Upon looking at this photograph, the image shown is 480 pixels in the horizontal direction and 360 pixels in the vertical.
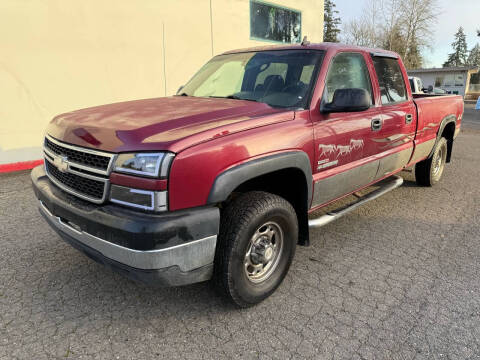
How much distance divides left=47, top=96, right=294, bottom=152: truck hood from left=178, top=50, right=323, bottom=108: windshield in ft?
0.83

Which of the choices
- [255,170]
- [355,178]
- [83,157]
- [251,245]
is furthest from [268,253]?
[83,157]

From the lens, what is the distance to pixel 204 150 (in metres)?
2.12

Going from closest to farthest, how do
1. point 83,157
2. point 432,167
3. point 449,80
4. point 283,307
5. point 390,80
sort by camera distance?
point 83,157 < point 283,307 < point 390,80 < point 432,167 < point 449,80

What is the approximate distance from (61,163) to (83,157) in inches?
10.8

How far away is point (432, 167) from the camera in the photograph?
5.43m

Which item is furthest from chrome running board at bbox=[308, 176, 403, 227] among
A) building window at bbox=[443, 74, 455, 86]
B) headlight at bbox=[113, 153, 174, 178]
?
building window at bbox=[443, 74, 455, 86]

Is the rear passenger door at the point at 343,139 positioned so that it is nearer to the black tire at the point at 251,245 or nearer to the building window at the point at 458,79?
the black tire at the point at 251,245

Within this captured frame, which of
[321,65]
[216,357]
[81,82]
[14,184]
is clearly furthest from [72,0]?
[216,357]

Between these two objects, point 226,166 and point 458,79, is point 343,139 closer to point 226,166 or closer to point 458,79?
point 226,166

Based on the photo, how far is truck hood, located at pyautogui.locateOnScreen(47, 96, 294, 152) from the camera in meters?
2.11

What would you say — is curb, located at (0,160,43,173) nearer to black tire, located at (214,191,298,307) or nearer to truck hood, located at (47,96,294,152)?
truck hood, located at (47,96,294,152)

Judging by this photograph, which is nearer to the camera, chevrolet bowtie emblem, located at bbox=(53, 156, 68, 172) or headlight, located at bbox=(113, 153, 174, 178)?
headlight, located at bbox=(113, 153, 174, 178)

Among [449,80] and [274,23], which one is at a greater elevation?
[274,23]

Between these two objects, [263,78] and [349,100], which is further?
[263,78]
